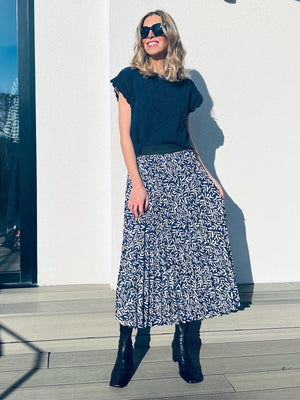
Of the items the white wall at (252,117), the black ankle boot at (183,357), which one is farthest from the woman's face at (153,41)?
the black ankle boot at (183,357)

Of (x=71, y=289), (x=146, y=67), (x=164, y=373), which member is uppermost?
(x=146, y=67)

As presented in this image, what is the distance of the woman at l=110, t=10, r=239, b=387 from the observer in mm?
1832

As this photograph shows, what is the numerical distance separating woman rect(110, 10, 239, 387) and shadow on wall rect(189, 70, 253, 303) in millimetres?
705

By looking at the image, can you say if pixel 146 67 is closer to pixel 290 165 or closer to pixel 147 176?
pixel 147 176

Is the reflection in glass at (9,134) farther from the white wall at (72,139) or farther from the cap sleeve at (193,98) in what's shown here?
the cap sleeve at (193,98)

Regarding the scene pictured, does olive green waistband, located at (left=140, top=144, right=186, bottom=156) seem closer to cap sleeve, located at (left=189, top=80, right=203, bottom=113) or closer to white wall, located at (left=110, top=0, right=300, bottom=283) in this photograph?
cap sleeve, located at (left=189, top=80, right=203, bottom=113)

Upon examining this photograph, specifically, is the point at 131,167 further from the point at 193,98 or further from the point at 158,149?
the point at 193,98

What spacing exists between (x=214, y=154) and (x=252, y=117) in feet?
1.09

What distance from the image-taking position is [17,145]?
2.65 metres

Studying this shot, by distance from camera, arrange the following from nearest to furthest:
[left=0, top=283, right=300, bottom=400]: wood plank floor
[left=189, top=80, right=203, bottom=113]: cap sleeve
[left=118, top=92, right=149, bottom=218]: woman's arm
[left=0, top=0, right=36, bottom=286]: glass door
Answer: [left=0, top=283, right=300, bottom=400]: wood plank floor, [left=118, top=92, right=149, bottom=218]: woman's arm, [left=189, top=80, right=203, bottom=113]: cap sleeve, [left=0, top=0, right=36, bottom=286]: glass door

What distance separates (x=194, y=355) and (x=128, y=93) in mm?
1214

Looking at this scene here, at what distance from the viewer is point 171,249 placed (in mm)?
1860

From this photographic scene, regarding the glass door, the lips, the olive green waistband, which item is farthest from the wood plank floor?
the lips

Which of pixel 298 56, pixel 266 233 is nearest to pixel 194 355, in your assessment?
pixel 266 233
